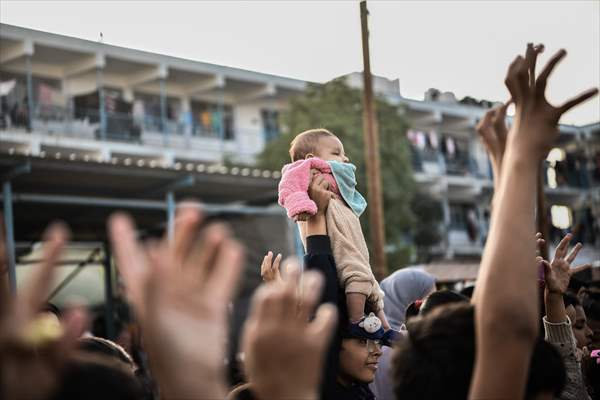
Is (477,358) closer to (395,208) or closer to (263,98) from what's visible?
(395,208)

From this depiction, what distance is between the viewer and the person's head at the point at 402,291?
5031 millimetres

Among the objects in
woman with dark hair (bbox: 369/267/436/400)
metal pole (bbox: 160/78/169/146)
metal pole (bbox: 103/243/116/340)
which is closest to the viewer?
woman with dark hair (bbox: 369/267/436/400)

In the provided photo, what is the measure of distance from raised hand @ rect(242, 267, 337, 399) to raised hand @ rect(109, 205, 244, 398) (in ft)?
0.20

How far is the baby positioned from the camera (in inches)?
136

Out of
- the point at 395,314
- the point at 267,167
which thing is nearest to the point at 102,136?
the point at 267,167

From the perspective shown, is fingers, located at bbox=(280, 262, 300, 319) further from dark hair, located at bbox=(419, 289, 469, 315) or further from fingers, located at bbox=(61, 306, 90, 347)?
dark hair, located at bbox=(419, 289, 469, 315)

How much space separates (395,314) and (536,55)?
3164 millimetres

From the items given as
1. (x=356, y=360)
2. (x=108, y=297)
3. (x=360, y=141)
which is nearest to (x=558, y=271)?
(x=356, y=360)

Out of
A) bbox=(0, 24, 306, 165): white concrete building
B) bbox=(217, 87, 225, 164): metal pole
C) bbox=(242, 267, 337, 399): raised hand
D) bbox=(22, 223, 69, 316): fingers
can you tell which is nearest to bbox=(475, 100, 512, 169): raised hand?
bbox=(242, 267, 337, 399): raised hand

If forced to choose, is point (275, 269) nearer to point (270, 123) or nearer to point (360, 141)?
point (360, 141)

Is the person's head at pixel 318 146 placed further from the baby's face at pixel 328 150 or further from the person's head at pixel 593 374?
the person's head at pixel 593 374

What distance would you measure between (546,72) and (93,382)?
1156mm

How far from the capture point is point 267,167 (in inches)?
1041

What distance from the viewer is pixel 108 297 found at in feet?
61.1
